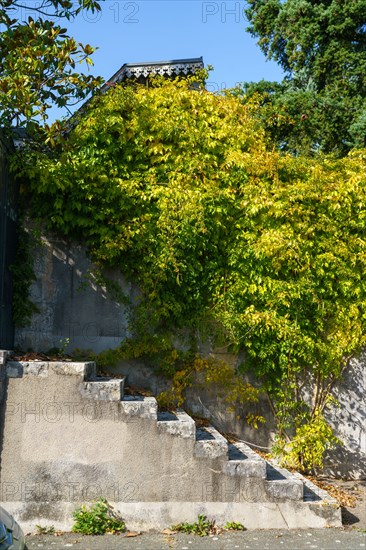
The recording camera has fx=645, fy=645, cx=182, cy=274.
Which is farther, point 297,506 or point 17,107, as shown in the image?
point 17,107

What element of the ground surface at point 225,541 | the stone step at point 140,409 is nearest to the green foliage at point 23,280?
the stone step at point 140,409

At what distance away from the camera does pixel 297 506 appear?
673cm

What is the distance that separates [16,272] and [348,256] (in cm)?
433

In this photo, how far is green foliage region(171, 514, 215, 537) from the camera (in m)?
6.54

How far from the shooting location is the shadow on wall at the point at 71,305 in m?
8.55

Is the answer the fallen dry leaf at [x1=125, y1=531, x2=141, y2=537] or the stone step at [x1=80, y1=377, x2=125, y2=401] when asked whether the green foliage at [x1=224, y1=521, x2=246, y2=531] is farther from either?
the stone step at [x1=80, y1=377, x2=125, y2=401]

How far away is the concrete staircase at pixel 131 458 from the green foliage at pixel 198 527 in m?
0.06

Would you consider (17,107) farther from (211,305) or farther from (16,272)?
(211,305)

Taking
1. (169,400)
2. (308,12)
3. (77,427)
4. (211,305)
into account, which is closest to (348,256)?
(211,305)

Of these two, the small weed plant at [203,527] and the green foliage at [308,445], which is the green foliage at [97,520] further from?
the green foliage at [308,445]

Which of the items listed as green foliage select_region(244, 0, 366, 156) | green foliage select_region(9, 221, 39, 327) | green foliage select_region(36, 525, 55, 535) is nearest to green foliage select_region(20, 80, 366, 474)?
green foliage select_region(9, 221, 39, 327)

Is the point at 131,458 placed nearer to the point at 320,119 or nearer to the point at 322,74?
the point at 320,119

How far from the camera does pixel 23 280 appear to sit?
8.47 meters

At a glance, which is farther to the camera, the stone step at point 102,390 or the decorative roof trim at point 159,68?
the decorative roof trim at point 159,68
